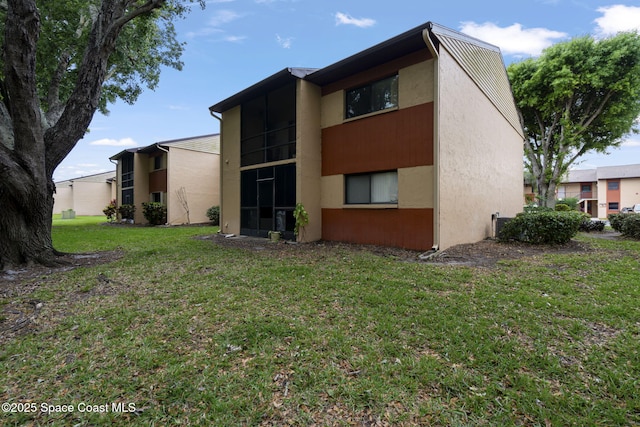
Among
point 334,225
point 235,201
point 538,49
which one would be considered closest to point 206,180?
point 235,201

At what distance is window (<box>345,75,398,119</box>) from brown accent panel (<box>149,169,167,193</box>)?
15.1 meters

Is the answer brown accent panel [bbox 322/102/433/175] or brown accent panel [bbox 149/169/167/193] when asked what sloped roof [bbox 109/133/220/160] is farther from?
brown accent panel [bbox 322/102/433/175]

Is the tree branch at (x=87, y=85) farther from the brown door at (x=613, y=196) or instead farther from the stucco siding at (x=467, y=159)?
the brown door at (x=613, y=196)

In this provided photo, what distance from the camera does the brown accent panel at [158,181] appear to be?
771 inches

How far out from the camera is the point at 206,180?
66.7 feet

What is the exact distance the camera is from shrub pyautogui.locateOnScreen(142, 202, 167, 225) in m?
18.7

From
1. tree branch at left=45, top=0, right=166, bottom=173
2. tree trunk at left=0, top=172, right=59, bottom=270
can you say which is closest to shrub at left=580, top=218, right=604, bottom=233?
tree branch at left=45, top=0, right=166, bottom=173

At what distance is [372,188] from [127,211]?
20.4 m

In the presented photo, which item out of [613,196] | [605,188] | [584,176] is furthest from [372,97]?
[584,176]

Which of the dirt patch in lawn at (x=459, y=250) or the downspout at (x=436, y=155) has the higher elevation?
the downspout at (x=436, y=155)

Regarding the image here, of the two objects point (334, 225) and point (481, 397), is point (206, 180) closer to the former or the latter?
point (334, 225)

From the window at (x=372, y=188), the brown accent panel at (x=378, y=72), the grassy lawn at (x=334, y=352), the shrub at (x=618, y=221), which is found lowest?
the grassy lawn at (x=334, y=352)

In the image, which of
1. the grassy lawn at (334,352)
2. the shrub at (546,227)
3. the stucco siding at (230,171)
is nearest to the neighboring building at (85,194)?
the stucco siding at (230,171)

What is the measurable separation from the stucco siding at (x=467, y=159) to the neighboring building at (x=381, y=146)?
4 cm
